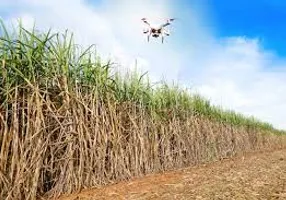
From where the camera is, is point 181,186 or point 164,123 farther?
point 164,123

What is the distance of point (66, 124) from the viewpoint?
5.59 meters

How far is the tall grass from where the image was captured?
504cm

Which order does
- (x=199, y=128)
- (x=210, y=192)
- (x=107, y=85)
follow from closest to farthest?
(x=210, y=192), (x=107, y=85), (x=199, y=128)

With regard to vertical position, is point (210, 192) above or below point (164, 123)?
below

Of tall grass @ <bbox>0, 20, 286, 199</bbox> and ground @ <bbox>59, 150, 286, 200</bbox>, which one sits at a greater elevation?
tall grass @ <bbox>0, 20, 286, 199</bbox>

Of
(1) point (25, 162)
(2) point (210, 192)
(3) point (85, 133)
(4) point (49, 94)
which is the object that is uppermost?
(4) point (49, 94)

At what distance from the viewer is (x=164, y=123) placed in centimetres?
925

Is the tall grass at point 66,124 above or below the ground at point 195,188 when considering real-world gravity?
above

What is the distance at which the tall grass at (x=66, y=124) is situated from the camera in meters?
5.04

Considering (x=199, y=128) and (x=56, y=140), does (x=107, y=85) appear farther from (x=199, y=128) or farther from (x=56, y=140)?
(x=199, y=128)

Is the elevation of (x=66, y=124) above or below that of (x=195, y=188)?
above

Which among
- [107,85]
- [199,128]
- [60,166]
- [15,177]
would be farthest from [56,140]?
[199,128]

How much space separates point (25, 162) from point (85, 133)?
109 centimetres

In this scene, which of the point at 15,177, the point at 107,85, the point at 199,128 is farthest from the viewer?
the point at 199,128
